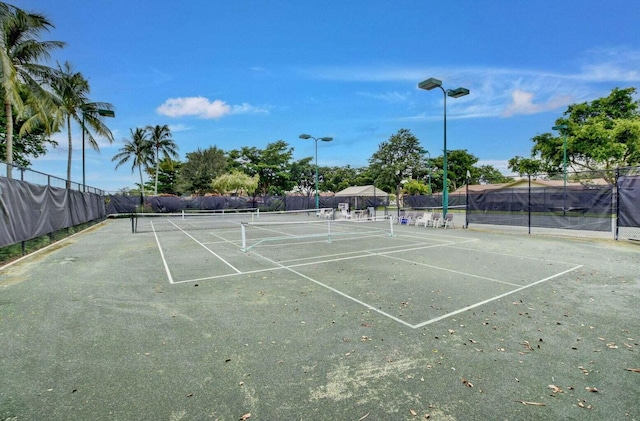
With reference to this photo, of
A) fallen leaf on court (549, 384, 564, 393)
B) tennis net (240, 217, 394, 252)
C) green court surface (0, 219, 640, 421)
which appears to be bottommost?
fallen leaf on court (549, 384, 564, 393)

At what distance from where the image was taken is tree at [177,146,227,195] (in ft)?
180

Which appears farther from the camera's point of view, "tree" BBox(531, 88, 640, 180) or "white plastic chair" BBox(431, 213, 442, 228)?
"tree" BBox(531, 88, 640, 180)

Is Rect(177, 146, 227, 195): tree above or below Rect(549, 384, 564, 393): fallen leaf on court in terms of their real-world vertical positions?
above

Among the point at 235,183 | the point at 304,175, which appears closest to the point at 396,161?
the point at 304,175

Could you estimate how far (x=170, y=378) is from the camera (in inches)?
117

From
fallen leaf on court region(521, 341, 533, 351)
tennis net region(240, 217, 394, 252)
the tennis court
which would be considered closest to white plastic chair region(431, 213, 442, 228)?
tennis net region(240, 217, 394, 252)

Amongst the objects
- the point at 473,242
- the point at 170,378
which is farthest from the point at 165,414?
the point at 473,242

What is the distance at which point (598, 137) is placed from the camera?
27.5 metres

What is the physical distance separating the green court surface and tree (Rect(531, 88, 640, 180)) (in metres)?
27.0

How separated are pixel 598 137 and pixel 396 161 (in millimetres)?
43562

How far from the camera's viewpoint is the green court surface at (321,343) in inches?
103

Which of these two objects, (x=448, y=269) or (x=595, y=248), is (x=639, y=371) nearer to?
(x=448, y=269)

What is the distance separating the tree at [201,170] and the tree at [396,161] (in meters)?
33.3

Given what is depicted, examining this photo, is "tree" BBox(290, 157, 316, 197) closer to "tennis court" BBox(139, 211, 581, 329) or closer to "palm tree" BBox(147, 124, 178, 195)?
"palm tree" BBox(147, 124, 178, 195)
